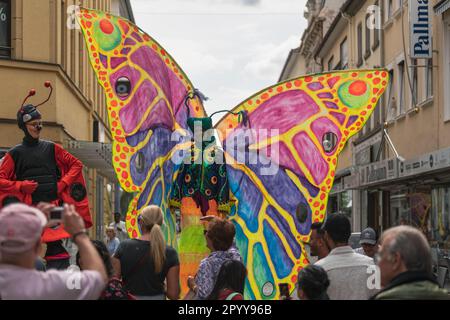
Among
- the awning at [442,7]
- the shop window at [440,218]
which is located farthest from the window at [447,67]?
the shop window at [440,218]

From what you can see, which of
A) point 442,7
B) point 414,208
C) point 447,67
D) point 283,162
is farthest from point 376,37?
point 283,162

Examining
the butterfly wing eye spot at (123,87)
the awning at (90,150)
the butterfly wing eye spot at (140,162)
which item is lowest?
the butterfly wing eye spot at (140,162)

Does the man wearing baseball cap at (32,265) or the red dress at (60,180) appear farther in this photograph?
the red dress at (60,180)

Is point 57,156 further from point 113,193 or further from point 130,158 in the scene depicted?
point 113,193

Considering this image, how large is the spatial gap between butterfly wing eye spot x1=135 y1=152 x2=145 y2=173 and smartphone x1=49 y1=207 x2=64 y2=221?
373cm

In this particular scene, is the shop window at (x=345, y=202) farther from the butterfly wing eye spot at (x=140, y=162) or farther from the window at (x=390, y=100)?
the butterfly wing eye spot at (x=140, y=162)

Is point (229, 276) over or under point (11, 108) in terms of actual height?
under

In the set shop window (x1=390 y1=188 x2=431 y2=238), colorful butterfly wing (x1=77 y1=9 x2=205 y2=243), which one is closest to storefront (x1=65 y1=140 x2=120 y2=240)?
shop window (x1=390 y1=188 x2=431 y2=238)

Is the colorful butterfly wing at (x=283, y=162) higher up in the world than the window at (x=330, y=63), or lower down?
lower down

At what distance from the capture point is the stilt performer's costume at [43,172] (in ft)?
24.0

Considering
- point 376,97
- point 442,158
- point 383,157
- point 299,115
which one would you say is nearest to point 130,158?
point 299,115

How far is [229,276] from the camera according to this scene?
218 inches

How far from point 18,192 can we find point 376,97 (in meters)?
3.07

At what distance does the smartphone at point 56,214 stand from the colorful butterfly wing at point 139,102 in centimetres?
353
